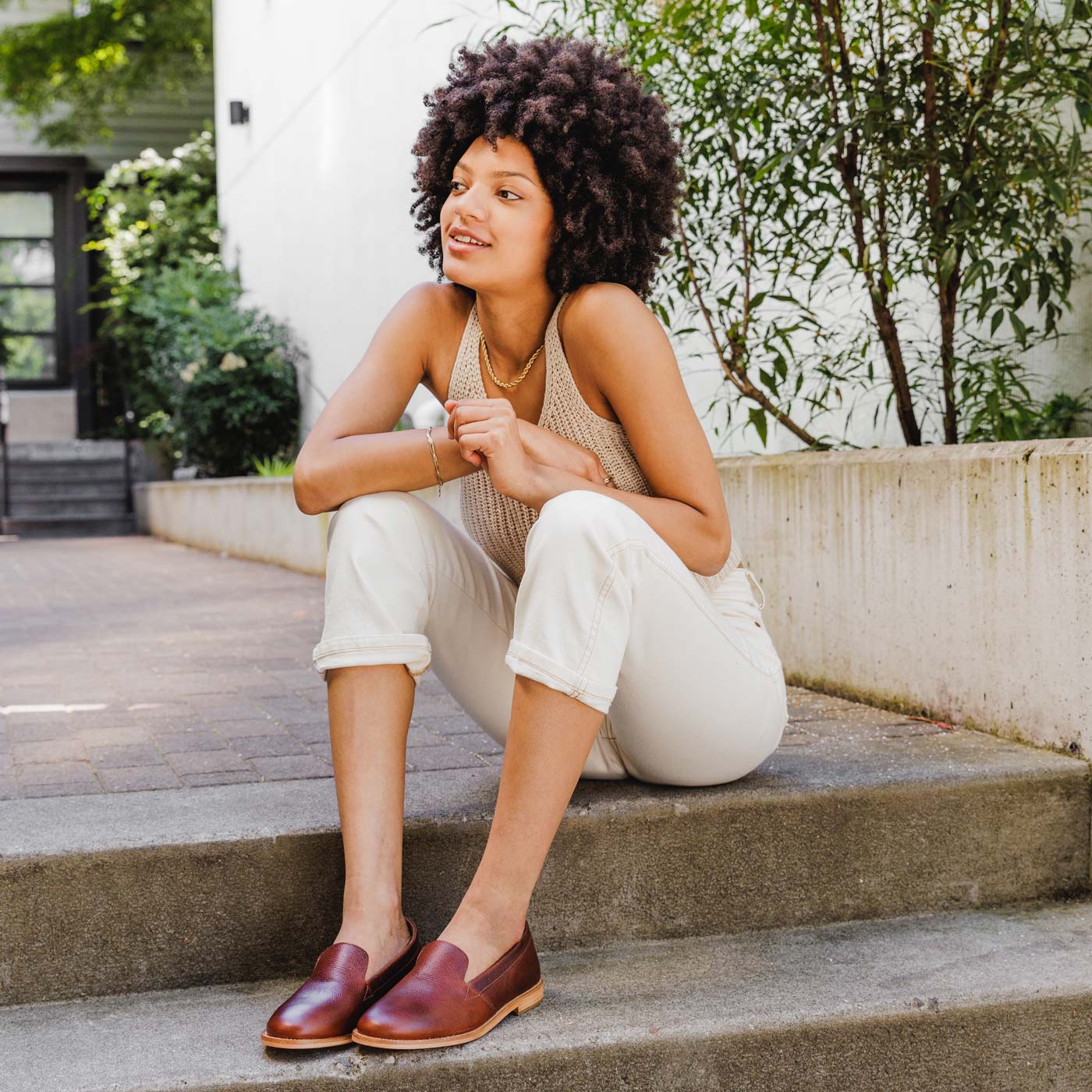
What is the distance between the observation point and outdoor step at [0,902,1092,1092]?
5.13 feet

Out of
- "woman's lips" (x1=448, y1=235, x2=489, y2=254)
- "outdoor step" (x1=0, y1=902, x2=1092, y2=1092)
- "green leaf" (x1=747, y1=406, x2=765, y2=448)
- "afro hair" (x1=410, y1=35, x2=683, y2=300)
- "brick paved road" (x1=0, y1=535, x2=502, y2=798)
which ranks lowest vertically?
"outdoor step" (x1=0, y1=902, x2=1092, y2=1092)

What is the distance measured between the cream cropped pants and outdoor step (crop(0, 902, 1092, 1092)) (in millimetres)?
305

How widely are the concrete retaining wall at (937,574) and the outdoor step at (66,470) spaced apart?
10.8 metres

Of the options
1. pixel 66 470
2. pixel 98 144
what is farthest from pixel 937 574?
pixel 98 144

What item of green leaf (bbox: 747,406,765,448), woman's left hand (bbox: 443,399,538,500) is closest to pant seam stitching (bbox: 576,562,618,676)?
woman's left hand (bbox: 443,399,538,500)

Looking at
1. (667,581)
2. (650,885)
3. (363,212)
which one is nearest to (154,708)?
(650,885)

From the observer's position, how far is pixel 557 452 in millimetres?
→ 1905

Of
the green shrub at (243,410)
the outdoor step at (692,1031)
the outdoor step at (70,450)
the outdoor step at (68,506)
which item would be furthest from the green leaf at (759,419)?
the outdoor step at (70,450)

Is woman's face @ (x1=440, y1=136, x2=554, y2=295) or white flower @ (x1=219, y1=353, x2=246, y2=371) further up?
white flower @ (x1=219, y1=353, x2=246, y2=371)

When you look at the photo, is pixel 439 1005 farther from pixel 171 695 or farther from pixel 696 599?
pixel 171 695

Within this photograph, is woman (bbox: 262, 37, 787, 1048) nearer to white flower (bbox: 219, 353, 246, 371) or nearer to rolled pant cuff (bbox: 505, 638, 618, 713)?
rolled pant cuff (bbox: 505, 638, 618, 713)

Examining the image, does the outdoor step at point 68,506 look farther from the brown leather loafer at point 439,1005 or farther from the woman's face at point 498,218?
the brown leather loafer at point 439,1005

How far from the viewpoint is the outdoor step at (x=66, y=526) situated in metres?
11.8

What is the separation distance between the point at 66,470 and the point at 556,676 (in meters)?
12.2
